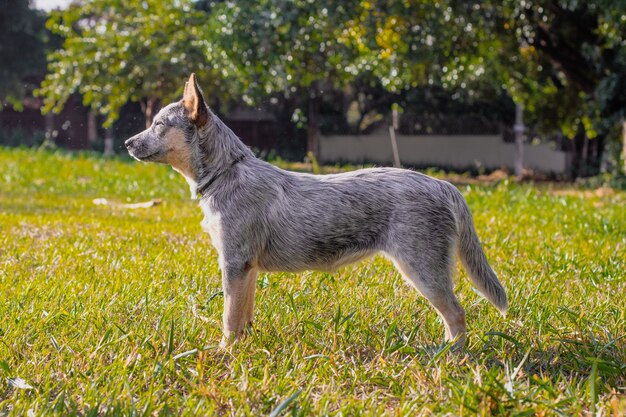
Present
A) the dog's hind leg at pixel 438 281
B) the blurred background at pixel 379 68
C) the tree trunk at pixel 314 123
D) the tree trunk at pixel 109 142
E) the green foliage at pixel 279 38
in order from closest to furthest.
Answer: the dog's hind leg at pixel 438 281
the green foliage at pixel 279 38
the blurred background at pixel 379 68
the tree trunk at pixel 314 123
the tree trunk at pixel 109 142

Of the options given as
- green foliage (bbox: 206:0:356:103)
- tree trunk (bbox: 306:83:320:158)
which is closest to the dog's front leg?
green foliage (bbox: 206:0:356:103)

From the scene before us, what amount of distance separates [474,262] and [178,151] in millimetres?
1702

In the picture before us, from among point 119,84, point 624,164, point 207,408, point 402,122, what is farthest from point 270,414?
point 402,122

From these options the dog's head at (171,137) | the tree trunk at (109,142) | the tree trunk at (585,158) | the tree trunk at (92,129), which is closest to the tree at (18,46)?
the tree trunk at (92,129)

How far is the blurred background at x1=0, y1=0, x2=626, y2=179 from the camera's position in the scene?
44.8 ft

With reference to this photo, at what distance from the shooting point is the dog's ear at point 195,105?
371cm

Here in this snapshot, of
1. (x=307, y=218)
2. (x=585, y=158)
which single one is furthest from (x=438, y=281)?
(x=585, y=158)

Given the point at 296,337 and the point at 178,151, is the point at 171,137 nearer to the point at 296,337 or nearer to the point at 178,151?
the point at 178,151

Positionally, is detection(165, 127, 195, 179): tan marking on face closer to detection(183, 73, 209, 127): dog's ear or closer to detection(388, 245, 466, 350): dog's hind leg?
detection(183, 73, 209, 127): dog's ear

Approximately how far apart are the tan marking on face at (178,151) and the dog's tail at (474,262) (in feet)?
4.77

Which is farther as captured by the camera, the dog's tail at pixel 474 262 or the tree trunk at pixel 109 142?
the tree trunk at pixel 109 142

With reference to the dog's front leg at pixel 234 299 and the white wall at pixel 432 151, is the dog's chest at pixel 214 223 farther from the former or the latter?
the white wall at pixel 432 151

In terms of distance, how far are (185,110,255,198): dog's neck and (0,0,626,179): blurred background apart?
890 centimetres

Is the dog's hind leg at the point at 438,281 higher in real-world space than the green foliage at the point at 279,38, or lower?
lower
